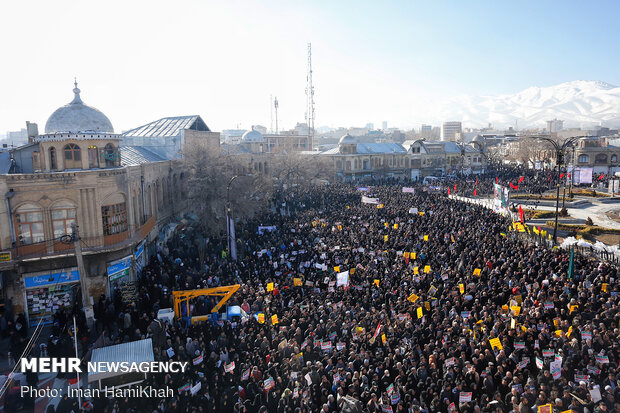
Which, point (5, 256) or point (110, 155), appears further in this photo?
point (110, 155)

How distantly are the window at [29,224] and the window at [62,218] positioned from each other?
46 centimetres

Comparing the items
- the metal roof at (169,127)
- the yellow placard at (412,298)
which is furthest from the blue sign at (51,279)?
the metal roof at (169,127)

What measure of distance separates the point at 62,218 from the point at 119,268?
120 inches

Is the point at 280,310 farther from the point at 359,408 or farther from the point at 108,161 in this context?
the point at 108,161

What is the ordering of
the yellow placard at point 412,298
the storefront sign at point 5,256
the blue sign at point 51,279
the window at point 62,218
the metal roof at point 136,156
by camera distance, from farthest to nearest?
the metal roof at point 136,156 < the window at point 62,218 < the blue sign at point 51,279 < the storefront sign at point 5,256 < the yellow placard at point 412,298

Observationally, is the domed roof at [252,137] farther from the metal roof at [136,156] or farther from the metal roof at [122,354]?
the metal roof at [122,354]

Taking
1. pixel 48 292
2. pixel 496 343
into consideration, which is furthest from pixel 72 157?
pixel 496 343

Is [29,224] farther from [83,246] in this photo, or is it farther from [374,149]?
[374,149]

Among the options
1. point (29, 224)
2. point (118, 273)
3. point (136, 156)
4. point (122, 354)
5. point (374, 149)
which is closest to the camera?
point (122, 354)

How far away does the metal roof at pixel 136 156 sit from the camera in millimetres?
23400

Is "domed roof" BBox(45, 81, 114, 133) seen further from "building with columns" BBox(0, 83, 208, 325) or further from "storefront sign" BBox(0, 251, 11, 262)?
"storefront sign" BBox(0, 251, 11, 262)

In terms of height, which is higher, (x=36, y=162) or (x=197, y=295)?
(x=36, y=162)

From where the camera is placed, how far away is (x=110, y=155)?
Result: 19953 mm

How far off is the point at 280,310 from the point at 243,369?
403cm
